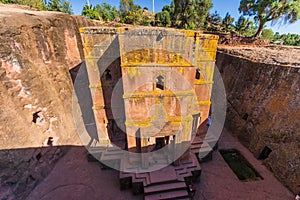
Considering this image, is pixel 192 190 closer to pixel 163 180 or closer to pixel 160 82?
A: pixel 163 180

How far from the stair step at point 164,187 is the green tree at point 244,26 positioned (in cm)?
4989

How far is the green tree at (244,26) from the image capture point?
138 feet

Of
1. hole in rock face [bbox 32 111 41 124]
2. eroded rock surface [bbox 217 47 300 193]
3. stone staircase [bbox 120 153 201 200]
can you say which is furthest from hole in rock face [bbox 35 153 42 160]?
eroded rock surface [bbox 217 47 300 193]

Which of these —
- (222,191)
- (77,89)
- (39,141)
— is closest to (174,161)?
(222,191)

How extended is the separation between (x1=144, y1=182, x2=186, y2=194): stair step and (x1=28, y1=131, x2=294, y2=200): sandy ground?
0.93 metres

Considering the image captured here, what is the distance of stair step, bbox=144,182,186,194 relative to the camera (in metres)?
7.72

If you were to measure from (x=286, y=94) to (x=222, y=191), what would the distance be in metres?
8.45

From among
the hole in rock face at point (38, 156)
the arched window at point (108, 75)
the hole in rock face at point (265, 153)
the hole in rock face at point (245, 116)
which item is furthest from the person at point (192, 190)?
the hole in rock face at point (38, 156)

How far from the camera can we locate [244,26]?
42.6 meters

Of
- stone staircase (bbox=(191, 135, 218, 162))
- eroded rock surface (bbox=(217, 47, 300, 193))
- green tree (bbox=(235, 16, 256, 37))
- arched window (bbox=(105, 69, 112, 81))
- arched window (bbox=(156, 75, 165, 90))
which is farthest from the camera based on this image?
green tree (bbox=(235, 16, 256, 37))

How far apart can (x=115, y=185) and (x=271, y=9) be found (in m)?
30.4

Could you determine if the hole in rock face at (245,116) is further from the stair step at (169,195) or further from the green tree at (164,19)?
the green tree at (164,19)

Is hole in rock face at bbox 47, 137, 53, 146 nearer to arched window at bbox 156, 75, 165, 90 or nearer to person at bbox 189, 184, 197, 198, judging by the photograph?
arched window at bbox 156, 75, 165, 90

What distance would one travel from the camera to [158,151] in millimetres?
9586
